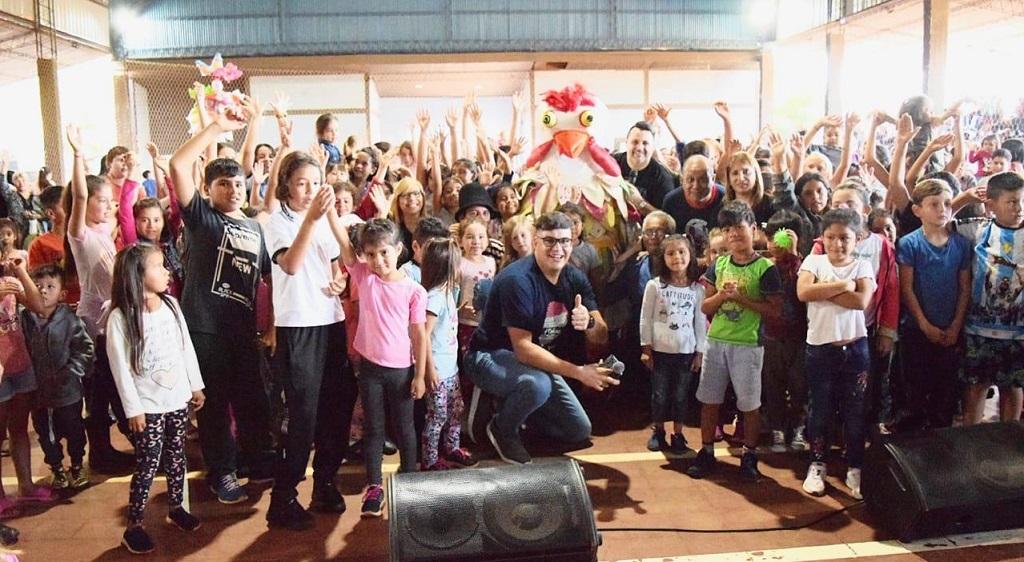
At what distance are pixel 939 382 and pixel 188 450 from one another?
4.06 m

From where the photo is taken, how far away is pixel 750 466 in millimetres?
3875

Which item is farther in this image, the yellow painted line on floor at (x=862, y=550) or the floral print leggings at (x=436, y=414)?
the floral print leggings at (x=436, y=414)

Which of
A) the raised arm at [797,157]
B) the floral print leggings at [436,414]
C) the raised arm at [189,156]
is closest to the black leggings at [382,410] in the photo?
the floral print leggings at [436,414]

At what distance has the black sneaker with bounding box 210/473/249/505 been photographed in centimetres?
364

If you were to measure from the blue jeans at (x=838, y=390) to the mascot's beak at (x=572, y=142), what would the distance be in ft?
6.16

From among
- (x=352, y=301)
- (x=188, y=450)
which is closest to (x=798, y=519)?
(x=352, y=301)

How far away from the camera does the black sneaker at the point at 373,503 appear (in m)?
3.45

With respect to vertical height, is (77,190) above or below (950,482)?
above

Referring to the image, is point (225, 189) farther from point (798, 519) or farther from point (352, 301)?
point (798, 519)

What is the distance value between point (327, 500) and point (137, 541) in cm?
78

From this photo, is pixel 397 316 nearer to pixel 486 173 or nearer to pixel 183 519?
pixel 183 519

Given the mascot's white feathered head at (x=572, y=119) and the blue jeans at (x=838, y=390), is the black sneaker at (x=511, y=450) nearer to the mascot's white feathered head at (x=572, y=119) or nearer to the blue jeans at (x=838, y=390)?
the blue jeans at (x=838, y=390)

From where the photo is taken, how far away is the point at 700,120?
14188mm

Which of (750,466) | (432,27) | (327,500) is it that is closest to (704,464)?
(750,466)
